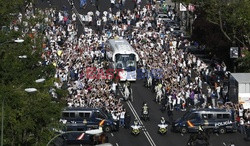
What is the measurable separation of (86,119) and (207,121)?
26.9 ft

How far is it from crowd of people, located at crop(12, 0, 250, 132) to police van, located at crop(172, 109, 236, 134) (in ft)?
3.50

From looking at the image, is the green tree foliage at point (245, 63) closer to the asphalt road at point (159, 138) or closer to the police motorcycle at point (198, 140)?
the asphalt road at point (159, 138)

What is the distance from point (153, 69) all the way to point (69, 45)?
12.9 m

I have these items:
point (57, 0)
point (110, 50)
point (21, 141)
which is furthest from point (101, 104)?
point (57, 0)

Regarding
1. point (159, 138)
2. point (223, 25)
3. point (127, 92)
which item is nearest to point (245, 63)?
point (223, 25)

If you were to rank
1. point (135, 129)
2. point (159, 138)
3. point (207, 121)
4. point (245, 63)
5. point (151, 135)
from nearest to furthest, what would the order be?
point (159, 138), point (151, 135), point (135, 129), point (207, 121), point (245, 63)

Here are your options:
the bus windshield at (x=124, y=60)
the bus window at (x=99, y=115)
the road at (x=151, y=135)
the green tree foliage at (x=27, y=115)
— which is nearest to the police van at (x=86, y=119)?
the bus window at (x=99, y=115)

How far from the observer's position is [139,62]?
10169 cm

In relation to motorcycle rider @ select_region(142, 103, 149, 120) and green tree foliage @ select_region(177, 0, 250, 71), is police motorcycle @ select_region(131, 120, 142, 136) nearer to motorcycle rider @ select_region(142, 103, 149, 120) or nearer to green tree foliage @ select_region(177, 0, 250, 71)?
motorcycle rider @ select_region(142, 103, 149, 120)

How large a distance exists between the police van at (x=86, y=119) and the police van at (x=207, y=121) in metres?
4.55

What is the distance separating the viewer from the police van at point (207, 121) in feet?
266

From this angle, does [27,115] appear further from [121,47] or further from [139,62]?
[139,62]

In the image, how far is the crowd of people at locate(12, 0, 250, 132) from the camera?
290 ft

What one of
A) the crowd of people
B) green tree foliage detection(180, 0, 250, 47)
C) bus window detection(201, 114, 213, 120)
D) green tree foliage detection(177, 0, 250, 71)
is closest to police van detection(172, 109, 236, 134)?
bus window detection(201, 114, 213, 120)
